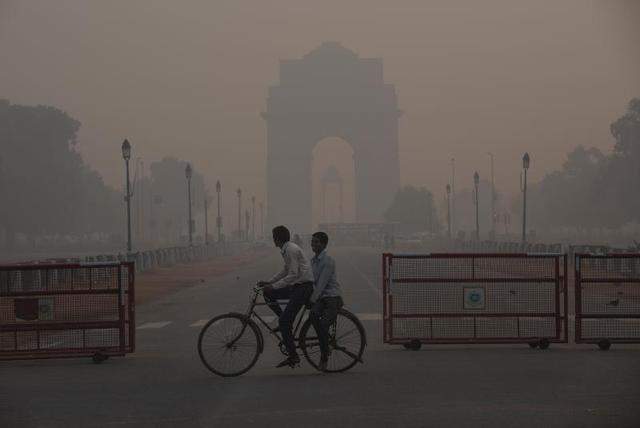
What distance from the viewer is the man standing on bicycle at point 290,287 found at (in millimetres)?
14242

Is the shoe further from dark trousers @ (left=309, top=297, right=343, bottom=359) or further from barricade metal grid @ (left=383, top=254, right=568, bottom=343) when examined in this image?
barricade metal grid @ (left=383, top=254, right=568, bottom=343)

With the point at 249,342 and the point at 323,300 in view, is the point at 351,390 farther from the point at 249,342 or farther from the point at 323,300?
the point at 249,342

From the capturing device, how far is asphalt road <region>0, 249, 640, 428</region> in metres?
10.9

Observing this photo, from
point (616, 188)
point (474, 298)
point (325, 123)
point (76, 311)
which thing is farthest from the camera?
point (325, 123)

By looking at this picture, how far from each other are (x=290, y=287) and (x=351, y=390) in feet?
6.19

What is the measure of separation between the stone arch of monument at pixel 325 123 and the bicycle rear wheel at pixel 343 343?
17005 centimetres

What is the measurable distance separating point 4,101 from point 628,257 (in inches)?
3705

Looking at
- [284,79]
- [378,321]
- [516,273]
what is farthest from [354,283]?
[284,79]

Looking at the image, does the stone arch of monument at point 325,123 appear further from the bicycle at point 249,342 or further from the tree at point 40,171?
the bicycle at point 249,342

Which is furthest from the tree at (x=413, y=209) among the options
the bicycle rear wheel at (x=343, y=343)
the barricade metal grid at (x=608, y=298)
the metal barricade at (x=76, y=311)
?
the bicycle rear wheel at (x=343, y=343)

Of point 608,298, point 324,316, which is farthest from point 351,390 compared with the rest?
point 608,298

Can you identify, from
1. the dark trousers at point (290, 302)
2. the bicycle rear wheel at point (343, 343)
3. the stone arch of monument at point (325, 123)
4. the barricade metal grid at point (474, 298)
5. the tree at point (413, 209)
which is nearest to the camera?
the dark trousers at point (290, 302)

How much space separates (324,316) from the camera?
14.4 m

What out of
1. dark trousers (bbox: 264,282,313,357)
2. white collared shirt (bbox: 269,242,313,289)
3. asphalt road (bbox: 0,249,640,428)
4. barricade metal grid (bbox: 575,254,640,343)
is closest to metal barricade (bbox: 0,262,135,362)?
asphalt road (bbox: 0,249,640,428)
